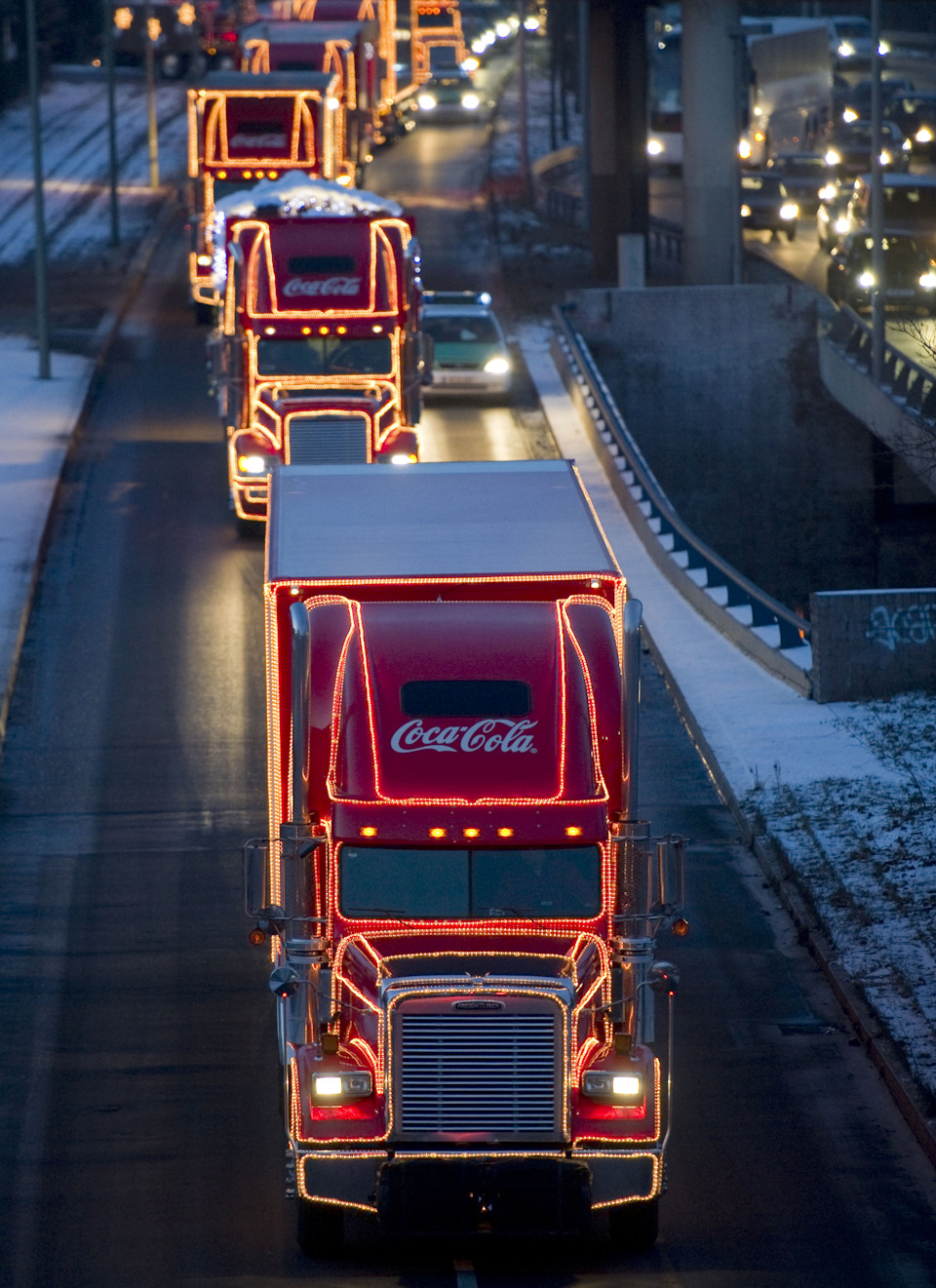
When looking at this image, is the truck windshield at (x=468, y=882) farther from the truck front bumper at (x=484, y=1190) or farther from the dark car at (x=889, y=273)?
the dark car at (x=889, y=273)

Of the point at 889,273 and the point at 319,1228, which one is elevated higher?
the point at 889,273

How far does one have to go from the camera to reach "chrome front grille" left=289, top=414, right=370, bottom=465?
94.5ft

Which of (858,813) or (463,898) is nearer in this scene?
(463,898)

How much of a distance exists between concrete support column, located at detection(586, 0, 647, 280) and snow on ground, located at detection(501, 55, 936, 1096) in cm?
3187

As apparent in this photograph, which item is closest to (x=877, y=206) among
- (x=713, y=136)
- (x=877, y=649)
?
(x=713, y=136)

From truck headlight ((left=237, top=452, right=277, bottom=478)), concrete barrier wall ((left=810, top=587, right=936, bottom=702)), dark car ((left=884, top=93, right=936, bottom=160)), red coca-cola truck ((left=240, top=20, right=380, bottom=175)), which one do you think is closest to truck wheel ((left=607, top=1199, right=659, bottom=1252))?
concrete barrier wall ((left=810, top=587, right=936, bottom=702))

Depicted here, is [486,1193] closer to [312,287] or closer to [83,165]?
[312,287]

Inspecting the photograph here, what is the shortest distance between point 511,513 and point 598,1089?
14.2ft

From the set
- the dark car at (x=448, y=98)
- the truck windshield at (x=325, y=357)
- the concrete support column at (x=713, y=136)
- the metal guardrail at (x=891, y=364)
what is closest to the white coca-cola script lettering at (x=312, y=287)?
the truck windshield at (x=325, y=357)

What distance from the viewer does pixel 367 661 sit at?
1223 centimetres

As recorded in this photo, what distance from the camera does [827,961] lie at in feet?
54.4

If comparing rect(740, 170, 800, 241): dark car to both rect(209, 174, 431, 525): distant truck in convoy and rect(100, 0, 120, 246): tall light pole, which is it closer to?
rect(100, 0, 120, 246): tall light pole

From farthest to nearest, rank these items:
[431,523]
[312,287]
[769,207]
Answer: [769,207], [312,287], [431,523]

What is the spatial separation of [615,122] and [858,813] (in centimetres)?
4321
